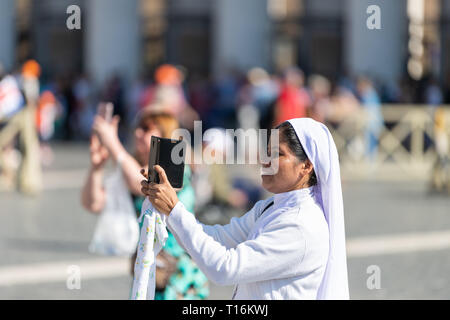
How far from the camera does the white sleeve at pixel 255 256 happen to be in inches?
108

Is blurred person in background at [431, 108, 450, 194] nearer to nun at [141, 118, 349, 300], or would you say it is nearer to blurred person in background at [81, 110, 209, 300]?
blurred person in background at [81, 110, 209, 300]

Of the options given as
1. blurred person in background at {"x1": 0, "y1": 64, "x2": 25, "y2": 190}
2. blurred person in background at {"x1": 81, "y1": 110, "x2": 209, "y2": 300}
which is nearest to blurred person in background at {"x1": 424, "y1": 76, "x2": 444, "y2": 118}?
blurred person in background at {"x1": 0, "y1": 64, "x2": 25, "y2": 190}

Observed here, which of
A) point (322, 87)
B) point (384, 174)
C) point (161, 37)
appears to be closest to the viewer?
point (384, 174)

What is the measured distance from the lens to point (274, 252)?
2.74 meters

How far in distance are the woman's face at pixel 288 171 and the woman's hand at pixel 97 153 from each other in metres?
1.37

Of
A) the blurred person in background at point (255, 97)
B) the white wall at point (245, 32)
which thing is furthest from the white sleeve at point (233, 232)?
the white wall at point (245, 32)

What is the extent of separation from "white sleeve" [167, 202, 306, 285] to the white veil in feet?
0.32

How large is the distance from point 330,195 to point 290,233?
6.7 inches

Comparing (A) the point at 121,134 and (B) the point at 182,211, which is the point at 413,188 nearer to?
(A) the point at 121,134

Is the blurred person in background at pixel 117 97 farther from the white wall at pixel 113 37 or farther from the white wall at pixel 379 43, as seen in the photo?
the white wall at pixel 379 43

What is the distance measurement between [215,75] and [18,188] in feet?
37.8

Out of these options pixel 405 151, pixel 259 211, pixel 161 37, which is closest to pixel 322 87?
pixel 405 151

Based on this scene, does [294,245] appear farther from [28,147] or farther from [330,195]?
[28,147]
